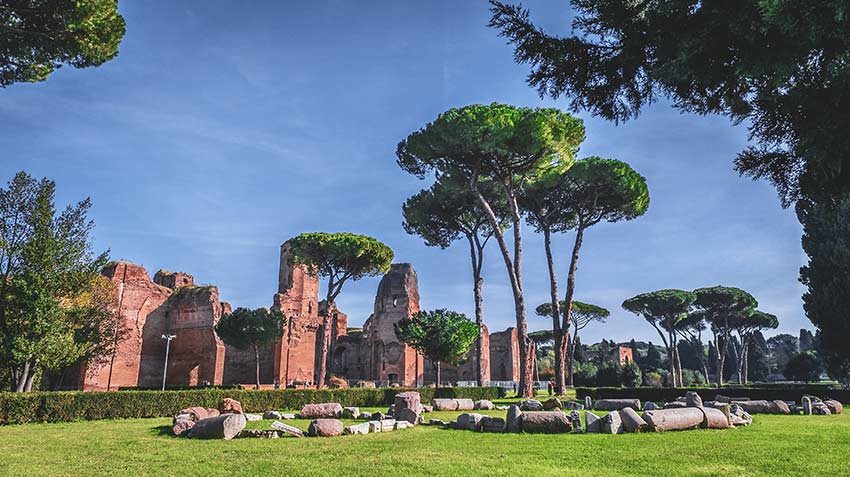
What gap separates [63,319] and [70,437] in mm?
8522

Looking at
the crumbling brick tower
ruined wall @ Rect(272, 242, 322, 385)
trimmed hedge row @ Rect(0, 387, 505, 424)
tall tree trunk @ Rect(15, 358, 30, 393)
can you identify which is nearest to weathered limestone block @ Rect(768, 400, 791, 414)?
trimmed hedge row @ Rect(0, 387, 505, 424)

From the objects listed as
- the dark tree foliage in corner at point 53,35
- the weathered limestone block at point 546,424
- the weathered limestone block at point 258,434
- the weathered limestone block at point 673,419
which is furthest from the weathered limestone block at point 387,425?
the dark tree foliage in corner at point 53,35

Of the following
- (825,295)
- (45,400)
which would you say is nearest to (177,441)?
(45,400)

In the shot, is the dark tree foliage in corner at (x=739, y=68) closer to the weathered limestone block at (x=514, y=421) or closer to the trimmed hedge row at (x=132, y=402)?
the weathered limestone block at (x=514, y=421)

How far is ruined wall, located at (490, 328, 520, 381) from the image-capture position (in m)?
42.8

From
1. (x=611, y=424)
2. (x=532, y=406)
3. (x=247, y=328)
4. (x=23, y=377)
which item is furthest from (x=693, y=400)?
(x=247, y=328)

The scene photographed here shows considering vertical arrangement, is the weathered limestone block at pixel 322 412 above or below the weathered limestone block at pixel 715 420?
below

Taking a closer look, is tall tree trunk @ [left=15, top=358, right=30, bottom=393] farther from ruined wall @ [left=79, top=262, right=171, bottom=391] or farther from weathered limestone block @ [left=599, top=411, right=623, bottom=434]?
weathered limestone block @ [left=599, top=411, right=623, bottom=434]

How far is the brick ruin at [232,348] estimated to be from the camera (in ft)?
94.7

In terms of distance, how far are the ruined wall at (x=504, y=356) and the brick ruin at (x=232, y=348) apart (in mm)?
3292

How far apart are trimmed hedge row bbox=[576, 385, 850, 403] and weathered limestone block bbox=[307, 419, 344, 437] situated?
14850 mm

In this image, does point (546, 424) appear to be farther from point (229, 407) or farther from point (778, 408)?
point (778, 408)

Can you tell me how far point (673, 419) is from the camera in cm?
923

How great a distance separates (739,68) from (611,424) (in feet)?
23.8
